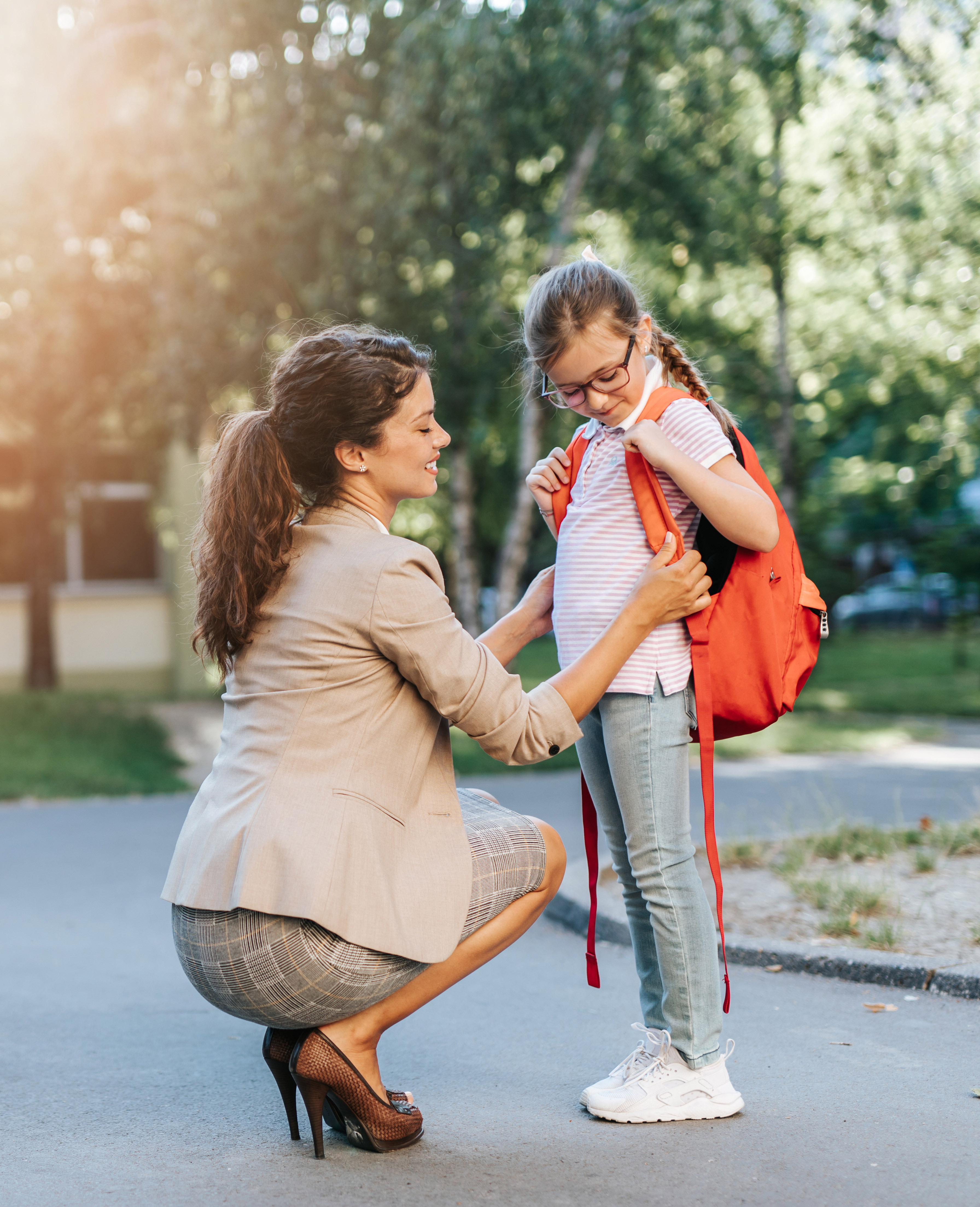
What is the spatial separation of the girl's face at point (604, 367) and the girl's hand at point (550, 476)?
8.9 inches

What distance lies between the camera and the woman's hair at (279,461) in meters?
2.84

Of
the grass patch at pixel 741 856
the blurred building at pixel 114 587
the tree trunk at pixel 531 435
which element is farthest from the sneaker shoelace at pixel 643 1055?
the blurred building at pixel 114 587

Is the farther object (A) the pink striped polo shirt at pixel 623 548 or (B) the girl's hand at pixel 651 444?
(A) the pink striped polo shirt at pixel 623 548

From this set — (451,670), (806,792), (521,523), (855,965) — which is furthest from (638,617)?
(521,523)

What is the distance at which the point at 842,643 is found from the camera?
31297 mm

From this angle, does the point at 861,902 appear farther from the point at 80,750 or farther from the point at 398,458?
the point at 80,750

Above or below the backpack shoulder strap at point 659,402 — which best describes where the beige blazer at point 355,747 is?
below

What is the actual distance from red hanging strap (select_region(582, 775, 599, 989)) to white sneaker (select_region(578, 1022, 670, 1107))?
0.18 metres

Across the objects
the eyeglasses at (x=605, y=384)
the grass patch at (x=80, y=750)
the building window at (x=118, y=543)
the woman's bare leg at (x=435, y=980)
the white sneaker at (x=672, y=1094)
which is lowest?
the grass patch at (x=80, y=750)

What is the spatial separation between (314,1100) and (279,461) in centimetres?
141

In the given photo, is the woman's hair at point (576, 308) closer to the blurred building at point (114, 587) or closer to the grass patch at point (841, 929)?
the grass patch at point (841, 929)

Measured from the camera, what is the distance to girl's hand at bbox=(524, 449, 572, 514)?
3.25 meters

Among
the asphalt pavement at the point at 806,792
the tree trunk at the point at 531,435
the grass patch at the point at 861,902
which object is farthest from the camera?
the tree trunk at the point at 531,435

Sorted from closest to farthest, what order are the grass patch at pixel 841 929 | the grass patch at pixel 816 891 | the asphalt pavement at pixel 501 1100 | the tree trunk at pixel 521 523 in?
the asphalt pavement at pixel 501 1100, the grass patch at pixel 841 929, the grass patch at pixel 816 891, the tree trunk at pixel 521 523
